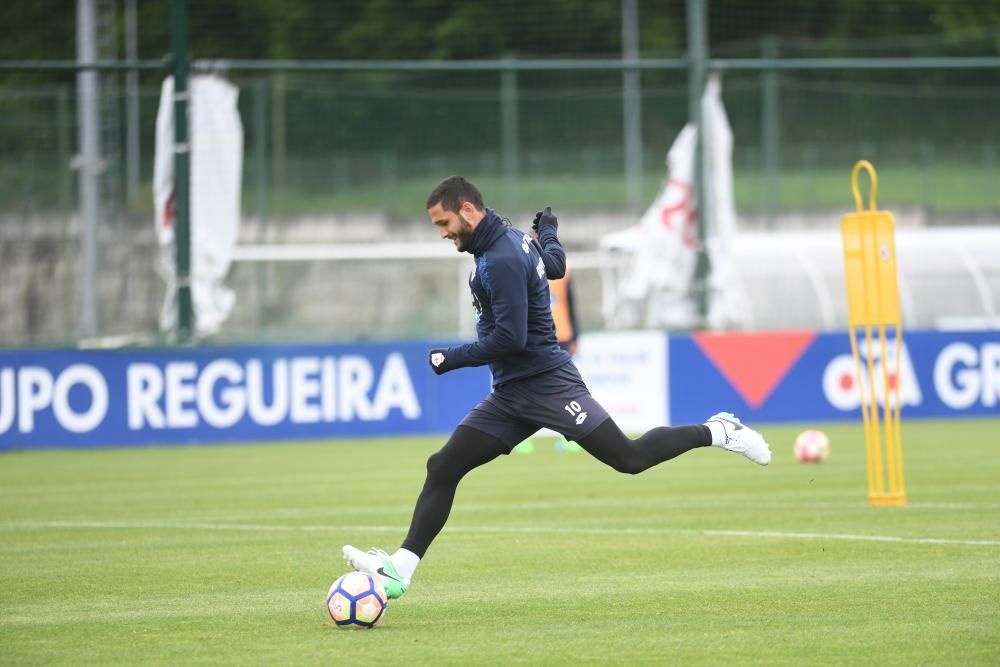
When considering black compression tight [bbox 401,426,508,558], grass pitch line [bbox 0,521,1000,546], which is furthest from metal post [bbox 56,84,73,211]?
black compression tight [bbox 401,426,508,558]

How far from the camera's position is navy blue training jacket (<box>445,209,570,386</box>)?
843 centimetres

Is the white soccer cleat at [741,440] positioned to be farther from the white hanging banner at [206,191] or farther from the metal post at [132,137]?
the metal post at [132,137]

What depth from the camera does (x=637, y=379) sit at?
72.7 feet

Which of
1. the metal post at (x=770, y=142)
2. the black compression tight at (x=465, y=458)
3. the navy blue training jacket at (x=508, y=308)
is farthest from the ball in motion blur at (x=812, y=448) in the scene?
the metal post at (x=770, y=142)

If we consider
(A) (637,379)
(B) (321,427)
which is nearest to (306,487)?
(B) (321,427)

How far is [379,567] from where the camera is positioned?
27.5ft

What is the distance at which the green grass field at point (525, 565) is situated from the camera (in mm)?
7602

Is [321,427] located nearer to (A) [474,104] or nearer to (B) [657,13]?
(A) [474,104]

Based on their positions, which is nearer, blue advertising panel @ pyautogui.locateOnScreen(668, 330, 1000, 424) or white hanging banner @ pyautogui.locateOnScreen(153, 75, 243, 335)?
white hanging banner @ pyautogui.locateOnScreen(153, 75, 243, 335)

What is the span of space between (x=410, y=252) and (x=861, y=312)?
1619 centimetres

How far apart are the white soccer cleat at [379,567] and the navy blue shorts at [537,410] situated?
0.87m

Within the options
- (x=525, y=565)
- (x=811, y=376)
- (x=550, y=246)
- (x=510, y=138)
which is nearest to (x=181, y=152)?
(x=510, y=138)

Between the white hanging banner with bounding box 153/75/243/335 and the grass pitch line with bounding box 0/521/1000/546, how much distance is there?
8.93 metres

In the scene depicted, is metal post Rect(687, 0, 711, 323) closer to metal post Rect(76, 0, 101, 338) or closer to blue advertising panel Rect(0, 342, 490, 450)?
blue advertising panel Rect(0, 342, 490, 450)
